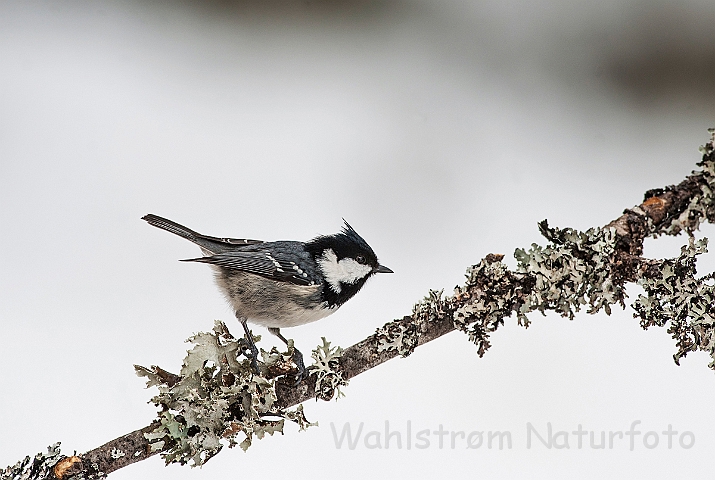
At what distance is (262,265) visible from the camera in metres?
0.96

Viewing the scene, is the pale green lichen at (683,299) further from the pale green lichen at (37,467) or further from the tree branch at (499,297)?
the pale green lichen at (37,467)

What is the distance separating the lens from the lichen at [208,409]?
816 millimetres

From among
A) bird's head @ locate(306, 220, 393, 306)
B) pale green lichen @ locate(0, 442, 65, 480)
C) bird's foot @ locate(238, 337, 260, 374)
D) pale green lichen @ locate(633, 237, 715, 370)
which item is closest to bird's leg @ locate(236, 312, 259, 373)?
bird's foot @ locate(238, 337, 260, 374)

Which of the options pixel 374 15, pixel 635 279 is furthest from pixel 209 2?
pixel 635 279

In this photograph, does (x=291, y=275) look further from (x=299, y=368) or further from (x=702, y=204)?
(x=702, y=204)

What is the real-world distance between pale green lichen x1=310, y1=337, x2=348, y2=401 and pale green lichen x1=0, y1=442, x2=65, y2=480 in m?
0.35

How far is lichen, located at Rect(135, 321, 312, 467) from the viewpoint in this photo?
816 mm

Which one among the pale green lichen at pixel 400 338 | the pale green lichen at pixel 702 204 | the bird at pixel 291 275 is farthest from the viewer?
the bird at pixel 291 275

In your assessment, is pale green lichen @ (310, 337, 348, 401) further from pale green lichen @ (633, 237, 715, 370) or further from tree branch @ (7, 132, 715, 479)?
pale green lichen @ (633, 237, 715, 370)

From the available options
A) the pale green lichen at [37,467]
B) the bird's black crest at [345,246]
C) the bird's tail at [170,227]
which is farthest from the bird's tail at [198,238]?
the pale green lichen at [37,467]

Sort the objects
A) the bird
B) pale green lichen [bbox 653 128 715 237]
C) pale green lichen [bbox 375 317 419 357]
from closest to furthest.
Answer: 1. pale green lichen [bbox 653 128 715 237]
2. pale green lichen [bbox 375 317 419 357]
3. the bird

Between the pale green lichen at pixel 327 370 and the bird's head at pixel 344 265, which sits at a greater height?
the bird's head at pixel 344 265

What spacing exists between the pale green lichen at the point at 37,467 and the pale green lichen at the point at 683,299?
753mm

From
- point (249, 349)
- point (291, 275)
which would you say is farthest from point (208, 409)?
point (291, 275)
